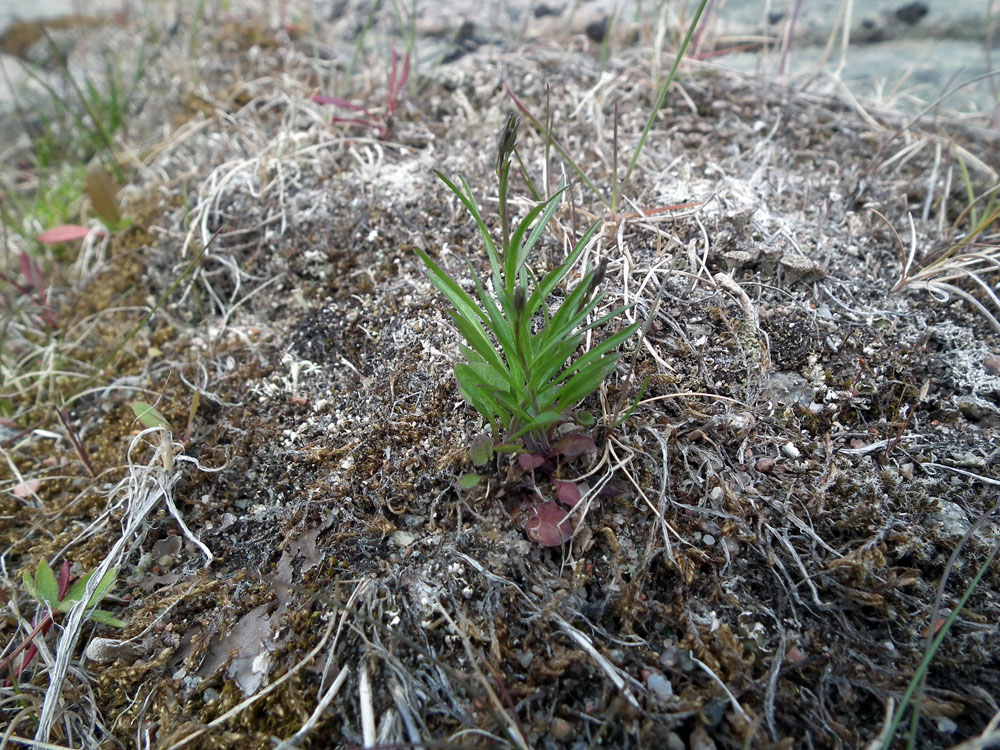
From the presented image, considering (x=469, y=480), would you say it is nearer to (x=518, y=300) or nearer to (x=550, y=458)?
(x=550, y=458)

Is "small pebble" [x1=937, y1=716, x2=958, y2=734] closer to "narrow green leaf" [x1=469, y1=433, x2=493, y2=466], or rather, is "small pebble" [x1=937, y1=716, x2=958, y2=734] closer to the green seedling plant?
"narrow green leaf" [x1=469, y1=433, x2=493, y2=466]

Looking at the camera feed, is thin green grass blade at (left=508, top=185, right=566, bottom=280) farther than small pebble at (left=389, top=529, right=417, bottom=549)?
No

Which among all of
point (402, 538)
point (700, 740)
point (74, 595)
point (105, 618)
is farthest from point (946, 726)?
point (74, 595)

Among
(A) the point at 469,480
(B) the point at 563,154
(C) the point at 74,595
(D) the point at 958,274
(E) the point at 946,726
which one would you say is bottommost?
(E) the point at 946,726

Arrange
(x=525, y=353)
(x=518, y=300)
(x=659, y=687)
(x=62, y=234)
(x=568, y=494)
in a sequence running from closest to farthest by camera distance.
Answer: (x=518, y=300), (x=659, y=687), (x=525, y=353), (x=568, y=494), (x=62, y=234)

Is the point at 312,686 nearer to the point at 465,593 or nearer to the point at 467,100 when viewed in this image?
the point at 465,593

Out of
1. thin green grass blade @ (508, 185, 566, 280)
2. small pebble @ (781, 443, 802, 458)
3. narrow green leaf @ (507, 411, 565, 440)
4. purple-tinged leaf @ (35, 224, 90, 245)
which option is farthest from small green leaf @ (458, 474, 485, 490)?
purple-tinged leaf @ (35, 224, 90, 245)
